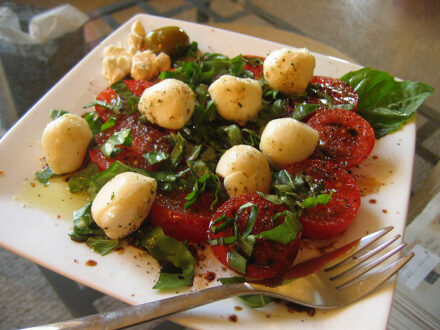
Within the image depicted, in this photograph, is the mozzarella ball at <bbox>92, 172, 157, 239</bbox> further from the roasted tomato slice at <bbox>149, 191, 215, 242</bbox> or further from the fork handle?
the fork handle

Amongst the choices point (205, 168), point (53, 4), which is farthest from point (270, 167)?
point (53, 4)

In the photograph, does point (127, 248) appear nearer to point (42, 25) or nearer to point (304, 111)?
point (304, 111)

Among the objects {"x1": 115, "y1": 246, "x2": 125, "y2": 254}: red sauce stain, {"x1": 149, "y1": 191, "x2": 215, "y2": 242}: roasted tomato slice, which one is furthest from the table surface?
{"x1": 149, "y1": 191, "x2": 215, "y2": 242}: roasted tomato slice

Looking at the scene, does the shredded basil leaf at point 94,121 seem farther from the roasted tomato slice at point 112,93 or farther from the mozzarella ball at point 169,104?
the mozzarella ball at point 169,104

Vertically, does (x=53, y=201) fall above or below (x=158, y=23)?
below

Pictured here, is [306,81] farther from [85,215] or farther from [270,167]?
[85,215]

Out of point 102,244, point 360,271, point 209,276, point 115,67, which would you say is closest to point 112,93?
point 115,67

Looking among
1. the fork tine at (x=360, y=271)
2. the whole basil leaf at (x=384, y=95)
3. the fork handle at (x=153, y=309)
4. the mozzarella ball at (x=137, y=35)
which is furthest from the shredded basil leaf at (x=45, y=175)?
the whole basil leaf at (x=384, y=95)
